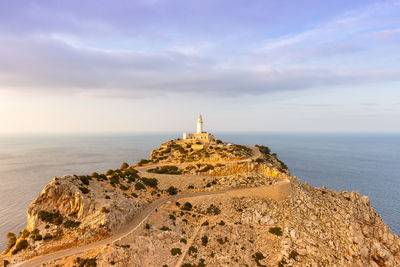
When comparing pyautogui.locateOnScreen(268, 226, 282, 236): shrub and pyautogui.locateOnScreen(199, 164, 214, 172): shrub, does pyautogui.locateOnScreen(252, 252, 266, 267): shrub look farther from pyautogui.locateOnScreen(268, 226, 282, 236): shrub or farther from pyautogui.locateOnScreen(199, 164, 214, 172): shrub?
pyautogui.locateOnScreen(199, 164, 214, 172): shrub

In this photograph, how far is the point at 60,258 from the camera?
2464 cm

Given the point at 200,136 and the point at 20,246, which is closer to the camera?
the point at 20,246

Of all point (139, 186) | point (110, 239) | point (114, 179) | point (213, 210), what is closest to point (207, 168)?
point (213, 210)

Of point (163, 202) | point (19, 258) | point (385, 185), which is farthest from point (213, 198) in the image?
point (385, 185)

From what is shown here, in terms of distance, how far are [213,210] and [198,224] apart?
448cm

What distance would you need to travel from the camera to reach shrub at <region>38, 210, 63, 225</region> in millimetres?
29517

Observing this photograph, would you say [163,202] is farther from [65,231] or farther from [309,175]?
[309,175]

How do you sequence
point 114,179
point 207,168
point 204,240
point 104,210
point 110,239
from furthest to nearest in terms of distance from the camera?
point 207,168 → point 114,179 → point 204,240 → point 104,210 → point 110,239

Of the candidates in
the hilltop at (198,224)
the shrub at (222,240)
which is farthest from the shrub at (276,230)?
the shrub at (222,240)

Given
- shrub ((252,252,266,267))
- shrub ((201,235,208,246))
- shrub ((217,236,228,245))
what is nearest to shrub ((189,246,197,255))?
shrub ((201,235,208,246))

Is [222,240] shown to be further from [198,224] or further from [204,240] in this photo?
[198,224]

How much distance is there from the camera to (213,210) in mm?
39812

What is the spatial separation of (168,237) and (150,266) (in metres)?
5.44

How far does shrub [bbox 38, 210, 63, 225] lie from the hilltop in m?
0.13
